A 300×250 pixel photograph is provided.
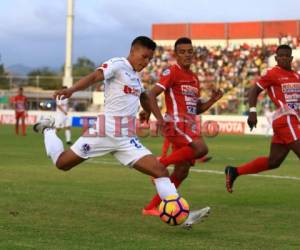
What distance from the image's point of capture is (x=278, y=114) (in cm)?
1142

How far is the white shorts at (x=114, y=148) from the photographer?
862cm

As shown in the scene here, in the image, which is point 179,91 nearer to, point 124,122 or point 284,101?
point 284,101

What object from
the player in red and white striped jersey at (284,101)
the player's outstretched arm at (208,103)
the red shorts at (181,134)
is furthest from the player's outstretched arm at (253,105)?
the red shorts at (181,134)

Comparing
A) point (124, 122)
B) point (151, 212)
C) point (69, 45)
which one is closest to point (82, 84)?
point (124, 122)

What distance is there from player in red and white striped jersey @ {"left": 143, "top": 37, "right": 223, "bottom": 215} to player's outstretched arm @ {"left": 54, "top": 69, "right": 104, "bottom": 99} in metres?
2.17

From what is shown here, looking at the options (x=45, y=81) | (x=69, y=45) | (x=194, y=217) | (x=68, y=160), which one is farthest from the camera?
(x=45, y=81)

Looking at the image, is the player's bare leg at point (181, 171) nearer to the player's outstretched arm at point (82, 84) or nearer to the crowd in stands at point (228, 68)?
the player's outstretched arm at point (82, 84)

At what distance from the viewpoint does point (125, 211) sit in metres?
10.2

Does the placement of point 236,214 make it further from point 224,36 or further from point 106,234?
point 224,36

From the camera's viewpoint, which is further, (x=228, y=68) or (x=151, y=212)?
(x=228, y=68)

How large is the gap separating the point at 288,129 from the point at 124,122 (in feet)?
11.6

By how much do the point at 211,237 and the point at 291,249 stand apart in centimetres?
103

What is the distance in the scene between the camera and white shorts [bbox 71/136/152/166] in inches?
340

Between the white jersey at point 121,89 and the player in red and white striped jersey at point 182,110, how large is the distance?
1734 millimetres
